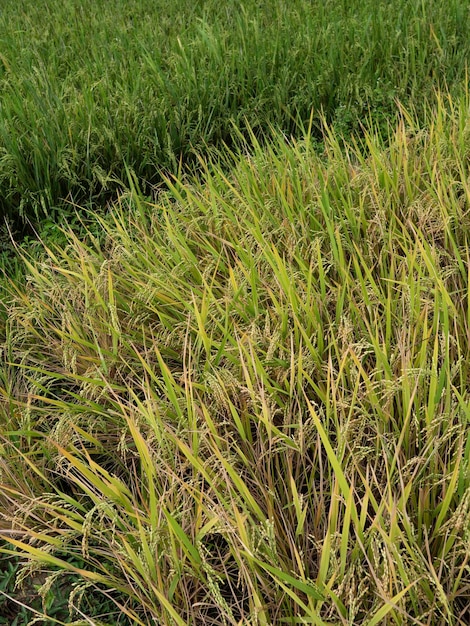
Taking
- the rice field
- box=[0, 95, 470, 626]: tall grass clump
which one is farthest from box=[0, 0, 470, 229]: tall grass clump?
box=[0, 95, 470, 626]: tall grass clump

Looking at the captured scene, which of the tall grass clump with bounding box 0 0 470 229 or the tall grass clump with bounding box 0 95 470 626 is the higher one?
A: the tall grass clump with bounding box 0 0 470 229

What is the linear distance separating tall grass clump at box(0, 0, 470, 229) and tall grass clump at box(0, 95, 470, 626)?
423 millimetres

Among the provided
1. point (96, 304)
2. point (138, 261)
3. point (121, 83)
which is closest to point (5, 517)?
point (96, 304)

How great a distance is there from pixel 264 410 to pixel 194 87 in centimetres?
188

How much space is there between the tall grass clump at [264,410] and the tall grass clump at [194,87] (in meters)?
0.42

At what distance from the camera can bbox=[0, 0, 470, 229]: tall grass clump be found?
8.12 ft

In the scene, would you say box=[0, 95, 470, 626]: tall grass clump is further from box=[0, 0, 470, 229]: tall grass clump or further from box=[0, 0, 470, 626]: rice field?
box=[0, 0, 470, 229]: tall grass clump

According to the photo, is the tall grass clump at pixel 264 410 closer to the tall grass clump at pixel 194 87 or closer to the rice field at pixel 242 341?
the rice field at pixel 242 341

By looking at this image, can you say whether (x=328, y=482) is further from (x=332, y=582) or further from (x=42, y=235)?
(x=42, y=235)

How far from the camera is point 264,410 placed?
121 centimetres

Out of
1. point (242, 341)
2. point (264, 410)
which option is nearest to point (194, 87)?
point (242, 341)

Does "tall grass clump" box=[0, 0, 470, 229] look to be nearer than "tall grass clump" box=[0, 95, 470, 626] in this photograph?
No

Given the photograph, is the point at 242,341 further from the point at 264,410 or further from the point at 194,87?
the point at 194,87

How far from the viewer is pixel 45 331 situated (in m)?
1.82
